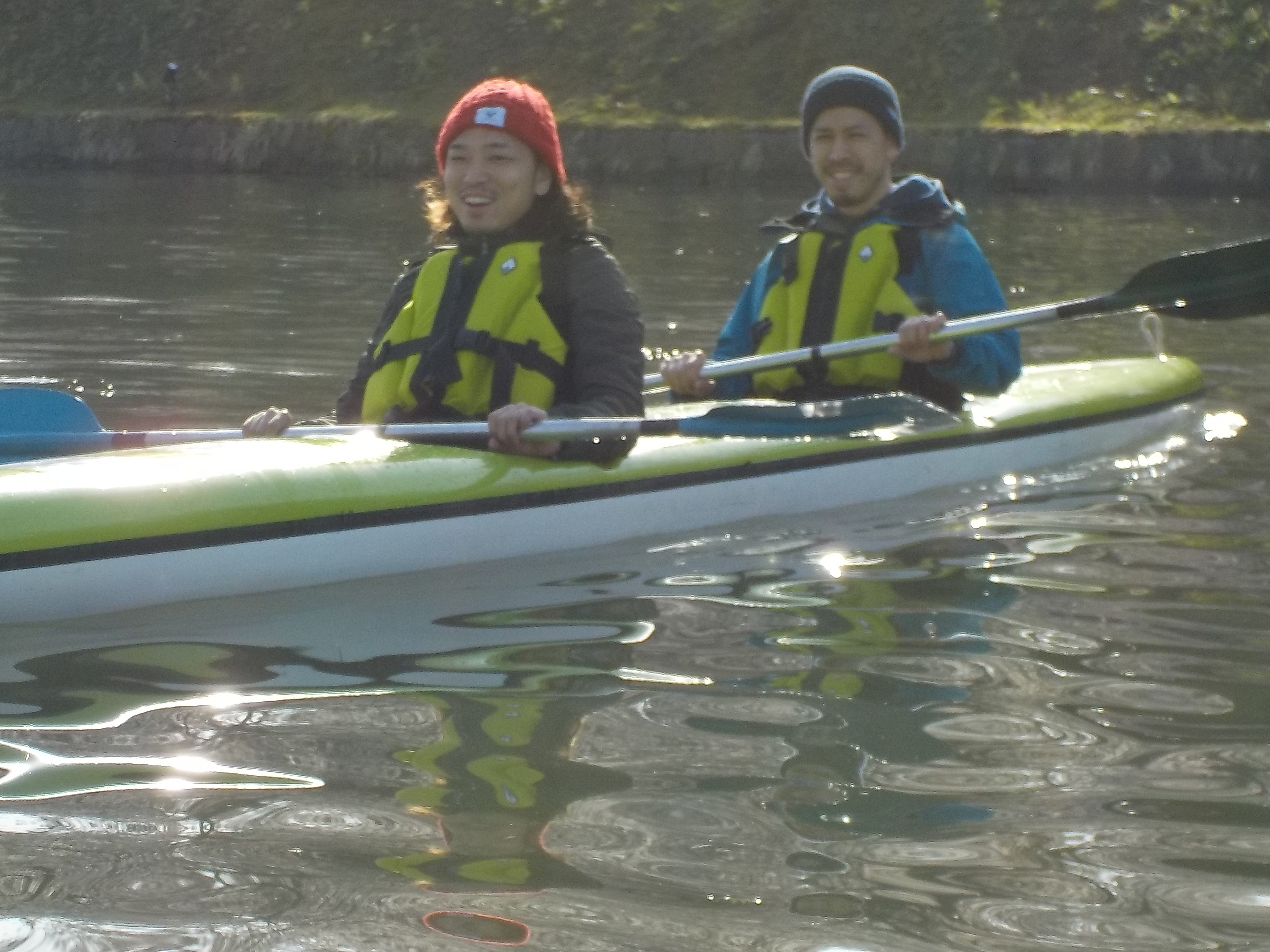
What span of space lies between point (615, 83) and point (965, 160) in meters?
5.78

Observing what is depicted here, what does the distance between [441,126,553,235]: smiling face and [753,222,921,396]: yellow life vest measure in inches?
49.7

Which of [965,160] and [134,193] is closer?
[134,193]

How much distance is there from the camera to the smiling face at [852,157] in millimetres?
5395

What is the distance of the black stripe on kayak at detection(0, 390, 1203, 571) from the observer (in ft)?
12.3

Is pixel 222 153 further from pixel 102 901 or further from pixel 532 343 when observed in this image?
pixel 102 901

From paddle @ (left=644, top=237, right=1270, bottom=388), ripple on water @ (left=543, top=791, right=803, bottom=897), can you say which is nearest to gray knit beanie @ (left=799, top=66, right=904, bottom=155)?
paddle @ (left=644, top=237, right=1270, bottom=388)

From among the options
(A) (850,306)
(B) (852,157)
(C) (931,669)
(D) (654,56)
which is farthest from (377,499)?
(D) (654,56)

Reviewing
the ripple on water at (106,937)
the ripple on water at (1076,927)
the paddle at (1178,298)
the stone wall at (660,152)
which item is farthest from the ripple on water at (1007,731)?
the stone wall at (660,152)

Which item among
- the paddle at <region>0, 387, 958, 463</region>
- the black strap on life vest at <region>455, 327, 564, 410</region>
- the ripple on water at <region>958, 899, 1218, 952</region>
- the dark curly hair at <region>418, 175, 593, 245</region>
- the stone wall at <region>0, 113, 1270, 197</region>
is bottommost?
the ripple on water at <region>958, 899, 1218, 952</region>

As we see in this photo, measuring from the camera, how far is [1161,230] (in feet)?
50.4

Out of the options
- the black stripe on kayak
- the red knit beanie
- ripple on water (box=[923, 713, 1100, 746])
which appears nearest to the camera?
ripple on water (box=[923, 713, 1100, 746])

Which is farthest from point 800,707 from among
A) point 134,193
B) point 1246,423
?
point 134,193

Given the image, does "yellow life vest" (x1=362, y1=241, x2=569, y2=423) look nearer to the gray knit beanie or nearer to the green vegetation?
the gray knit beanie

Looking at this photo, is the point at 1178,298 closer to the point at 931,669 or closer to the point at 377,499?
the point at 931,669
